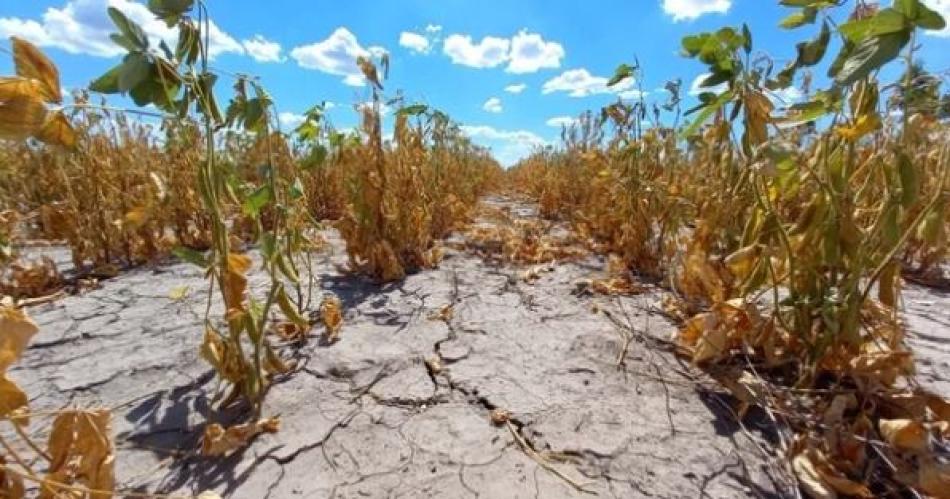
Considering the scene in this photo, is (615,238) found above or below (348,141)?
below

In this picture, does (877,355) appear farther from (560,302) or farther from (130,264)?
(130,264)

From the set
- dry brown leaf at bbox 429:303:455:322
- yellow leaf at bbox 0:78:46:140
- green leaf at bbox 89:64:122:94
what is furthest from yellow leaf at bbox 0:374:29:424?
dry brown leaf at bbox 429:303:455:322

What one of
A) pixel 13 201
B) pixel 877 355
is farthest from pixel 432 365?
pixel 13 201

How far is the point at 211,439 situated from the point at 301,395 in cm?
29

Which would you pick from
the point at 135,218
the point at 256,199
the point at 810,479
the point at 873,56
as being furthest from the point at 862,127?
the point at 135,218

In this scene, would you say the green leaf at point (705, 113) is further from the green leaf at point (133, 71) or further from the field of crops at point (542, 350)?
the green leaf at point (133, 71)

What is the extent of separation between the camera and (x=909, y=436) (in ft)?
3.05

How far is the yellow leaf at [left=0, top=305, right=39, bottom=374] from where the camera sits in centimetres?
63

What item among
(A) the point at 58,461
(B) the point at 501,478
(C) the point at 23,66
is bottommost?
(B) the point at 501,478

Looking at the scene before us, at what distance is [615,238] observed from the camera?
Answer: 2795 millimetres

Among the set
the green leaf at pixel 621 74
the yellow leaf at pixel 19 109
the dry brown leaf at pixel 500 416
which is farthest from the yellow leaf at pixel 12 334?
the green leaf at pixel 621 74

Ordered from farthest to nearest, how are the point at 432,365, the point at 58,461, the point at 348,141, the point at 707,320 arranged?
the point at 348,141 < the point at 432,365 < the point at 707,320 < the point at 58,461

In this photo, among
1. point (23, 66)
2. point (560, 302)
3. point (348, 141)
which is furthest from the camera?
point (348, 141)

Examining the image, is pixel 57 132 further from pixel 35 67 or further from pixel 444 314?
pixel 444 314
